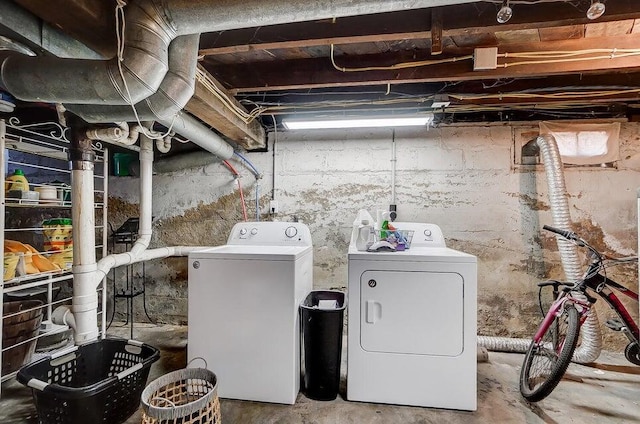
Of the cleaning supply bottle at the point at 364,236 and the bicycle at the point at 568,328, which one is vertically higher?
the cleaning supply bottle at the point at 364,236

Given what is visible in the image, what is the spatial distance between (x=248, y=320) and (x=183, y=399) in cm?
54

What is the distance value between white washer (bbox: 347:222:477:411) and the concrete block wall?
45.9 inches

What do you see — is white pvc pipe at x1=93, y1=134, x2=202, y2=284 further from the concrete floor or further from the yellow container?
the concrete floor

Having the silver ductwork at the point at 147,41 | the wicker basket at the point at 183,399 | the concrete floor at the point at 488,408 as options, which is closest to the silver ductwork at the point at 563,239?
the concrete floor at the point at 488,408

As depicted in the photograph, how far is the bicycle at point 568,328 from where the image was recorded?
6.58ft

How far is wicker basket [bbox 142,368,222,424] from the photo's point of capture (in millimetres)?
1467

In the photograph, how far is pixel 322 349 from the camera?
2.10m

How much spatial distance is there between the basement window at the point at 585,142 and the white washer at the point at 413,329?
1695 millimetres

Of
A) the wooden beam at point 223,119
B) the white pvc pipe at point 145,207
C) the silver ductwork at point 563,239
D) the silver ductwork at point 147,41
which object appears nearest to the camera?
the silver ductwork at point 147,41

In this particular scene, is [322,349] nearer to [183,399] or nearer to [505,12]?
[183,399]

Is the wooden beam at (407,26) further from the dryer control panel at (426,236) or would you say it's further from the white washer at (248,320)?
the dryer control panel at (426,236)

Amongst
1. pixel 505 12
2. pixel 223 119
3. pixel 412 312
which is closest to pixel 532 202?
pixel 412 312

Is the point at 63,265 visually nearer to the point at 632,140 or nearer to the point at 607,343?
the point at 607,343

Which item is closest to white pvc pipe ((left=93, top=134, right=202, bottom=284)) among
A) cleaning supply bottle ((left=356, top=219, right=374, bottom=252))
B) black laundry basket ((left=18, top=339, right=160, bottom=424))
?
black laundry basket ((left=18, top=339, right=160, bottom=424))
